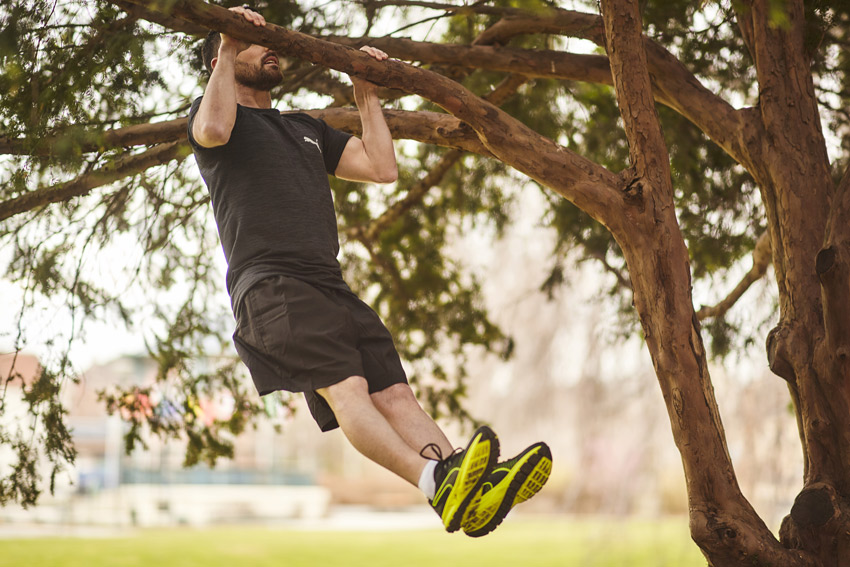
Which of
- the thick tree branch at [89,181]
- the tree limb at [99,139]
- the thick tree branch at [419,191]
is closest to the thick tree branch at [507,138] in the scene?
the tree limb at [99,139]

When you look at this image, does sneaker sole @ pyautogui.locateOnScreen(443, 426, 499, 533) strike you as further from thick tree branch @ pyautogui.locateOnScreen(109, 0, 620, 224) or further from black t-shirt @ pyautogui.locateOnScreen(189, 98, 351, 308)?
thick tree branch @ pyautogui.locateOnScreen(109, 0, 620, 224)

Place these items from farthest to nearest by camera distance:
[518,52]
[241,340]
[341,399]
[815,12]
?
A: 1. [518,52]
2. [815,12]
3. [241,340]
4. [341,399]

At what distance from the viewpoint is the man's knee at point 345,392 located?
8.56 ft

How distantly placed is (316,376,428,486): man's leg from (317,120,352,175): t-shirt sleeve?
931 mm

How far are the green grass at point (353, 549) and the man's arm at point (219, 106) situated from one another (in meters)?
8.04

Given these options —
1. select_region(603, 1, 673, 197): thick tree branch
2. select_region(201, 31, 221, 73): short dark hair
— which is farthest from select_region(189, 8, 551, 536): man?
select_region(603, 1, 673, 197): thick tree branch

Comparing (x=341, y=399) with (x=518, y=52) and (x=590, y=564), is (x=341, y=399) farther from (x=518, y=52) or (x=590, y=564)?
(x=590, y=564)

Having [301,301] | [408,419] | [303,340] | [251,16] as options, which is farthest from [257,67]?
[408,419]

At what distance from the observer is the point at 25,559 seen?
1127cm

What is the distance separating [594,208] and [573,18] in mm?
1276

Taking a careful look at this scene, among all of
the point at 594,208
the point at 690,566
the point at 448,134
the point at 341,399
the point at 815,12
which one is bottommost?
the point at 690,566

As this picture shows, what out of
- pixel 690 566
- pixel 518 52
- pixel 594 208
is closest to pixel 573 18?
pixel 518 52

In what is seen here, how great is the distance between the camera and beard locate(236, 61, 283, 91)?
2971mm

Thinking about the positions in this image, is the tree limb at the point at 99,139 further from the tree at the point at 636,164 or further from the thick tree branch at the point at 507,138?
the thick tree branch at the point at 507,138
